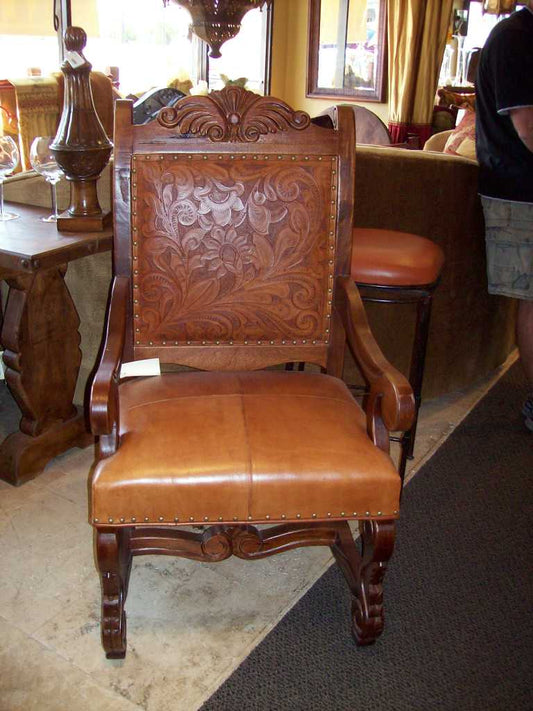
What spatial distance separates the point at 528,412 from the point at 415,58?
4.34 metres

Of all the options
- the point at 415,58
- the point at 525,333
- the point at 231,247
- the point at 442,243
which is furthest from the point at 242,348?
the point at 415,58

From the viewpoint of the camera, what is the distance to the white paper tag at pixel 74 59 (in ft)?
5.73

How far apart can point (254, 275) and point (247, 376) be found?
24cm

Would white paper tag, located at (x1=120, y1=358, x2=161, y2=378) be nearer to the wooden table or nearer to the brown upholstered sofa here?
the wooden table

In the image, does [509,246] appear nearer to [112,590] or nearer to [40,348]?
[40,348]

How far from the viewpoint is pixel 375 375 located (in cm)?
138

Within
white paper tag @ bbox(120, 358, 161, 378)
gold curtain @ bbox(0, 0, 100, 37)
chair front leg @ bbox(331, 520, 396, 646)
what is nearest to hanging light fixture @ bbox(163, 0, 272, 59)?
gold curtain @ bbox(0, 0, 100, 37)

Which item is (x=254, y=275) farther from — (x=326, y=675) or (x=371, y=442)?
(x=326, y=675)

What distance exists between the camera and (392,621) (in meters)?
1.56

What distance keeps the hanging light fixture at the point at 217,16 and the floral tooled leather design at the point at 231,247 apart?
2687 mm

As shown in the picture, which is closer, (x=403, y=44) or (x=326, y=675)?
(x=326, y=675)

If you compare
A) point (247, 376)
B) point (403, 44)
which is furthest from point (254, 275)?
point (403, 44)

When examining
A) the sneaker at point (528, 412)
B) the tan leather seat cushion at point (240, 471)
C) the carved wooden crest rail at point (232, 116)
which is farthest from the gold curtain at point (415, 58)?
the tan leather seat cushion at point (240, 471)

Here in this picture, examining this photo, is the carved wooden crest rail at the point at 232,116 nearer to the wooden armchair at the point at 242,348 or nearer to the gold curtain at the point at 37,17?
the wooden armchair at the point at 242,348
